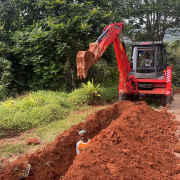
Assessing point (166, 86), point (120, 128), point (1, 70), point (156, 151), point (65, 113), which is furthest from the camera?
point (1, 70)

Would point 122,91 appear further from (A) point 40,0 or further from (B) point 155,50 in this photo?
(A) point 40,0

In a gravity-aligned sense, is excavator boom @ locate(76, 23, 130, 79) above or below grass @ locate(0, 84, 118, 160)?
above

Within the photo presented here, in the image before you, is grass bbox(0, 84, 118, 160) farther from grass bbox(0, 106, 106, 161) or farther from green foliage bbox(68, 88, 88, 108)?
green foliage bbox(68, 88, 88, 108)

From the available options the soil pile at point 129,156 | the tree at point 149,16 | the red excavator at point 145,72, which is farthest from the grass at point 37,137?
the tree at point 149,16

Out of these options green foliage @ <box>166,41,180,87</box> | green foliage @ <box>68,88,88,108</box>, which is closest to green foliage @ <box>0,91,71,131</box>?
green foliage @ <box>68,88,88,108</box>

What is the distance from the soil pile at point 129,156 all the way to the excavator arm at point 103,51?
6.27ft

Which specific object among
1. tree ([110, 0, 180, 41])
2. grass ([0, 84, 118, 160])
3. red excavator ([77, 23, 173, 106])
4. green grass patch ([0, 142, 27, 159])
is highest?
tree ([110, 0, 180, 41])

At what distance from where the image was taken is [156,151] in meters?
4.78

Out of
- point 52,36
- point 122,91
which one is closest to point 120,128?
point 122,91

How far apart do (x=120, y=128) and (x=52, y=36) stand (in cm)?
794

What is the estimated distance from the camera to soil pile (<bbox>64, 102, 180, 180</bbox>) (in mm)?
3398

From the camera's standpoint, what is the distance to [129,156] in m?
4.02

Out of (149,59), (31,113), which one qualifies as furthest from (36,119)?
(149,59)

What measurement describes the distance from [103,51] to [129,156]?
4180mm
